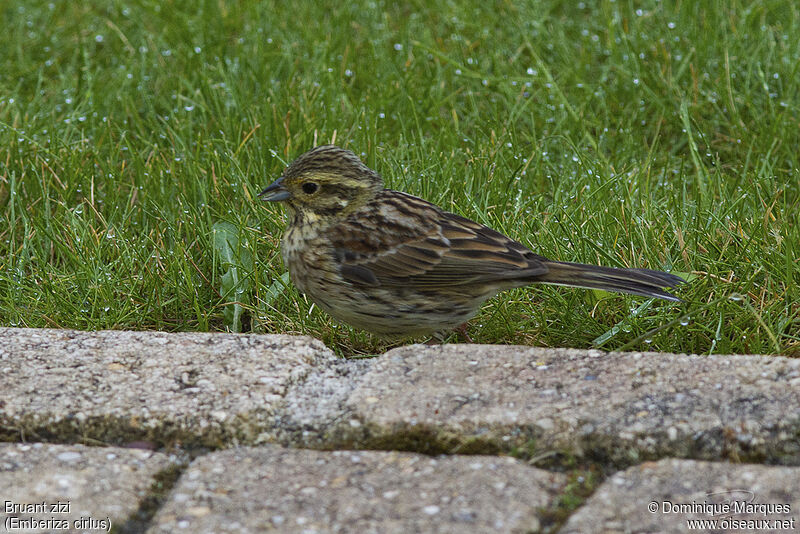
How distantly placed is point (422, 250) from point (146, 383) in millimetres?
1413

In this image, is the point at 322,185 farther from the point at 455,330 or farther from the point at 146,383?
the point at 146,383

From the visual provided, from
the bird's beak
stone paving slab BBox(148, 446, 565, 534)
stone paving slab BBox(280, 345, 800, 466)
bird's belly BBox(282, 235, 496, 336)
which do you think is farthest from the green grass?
stone paving slab BBox(148, 446, 565, 534)

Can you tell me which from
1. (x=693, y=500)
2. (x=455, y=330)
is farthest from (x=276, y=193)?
(x=693, y=500)

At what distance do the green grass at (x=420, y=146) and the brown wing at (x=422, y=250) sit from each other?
10.4 inches

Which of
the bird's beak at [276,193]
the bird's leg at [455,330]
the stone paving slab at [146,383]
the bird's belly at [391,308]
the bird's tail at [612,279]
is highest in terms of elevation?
the bird's beak at [276,193]

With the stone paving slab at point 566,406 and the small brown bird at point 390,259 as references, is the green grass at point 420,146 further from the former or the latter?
the stone paving slab at point 566,406

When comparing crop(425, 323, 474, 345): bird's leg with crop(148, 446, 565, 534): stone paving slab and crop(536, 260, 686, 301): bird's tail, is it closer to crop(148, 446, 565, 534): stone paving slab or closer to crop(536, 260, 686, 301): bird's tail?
crop(536, 260, 686, 301): bird's tail

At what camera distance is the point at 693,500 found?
2.38 metres

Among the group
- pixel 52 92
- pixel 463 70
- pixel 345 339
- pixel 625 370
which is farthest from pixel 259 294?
pixel 52 92

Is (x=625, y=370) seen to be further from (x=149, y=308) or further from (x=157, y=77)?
(x=157, y=77)

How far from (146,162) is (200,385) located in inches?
105

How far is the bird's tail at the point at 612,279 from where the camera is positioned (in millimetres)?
3713

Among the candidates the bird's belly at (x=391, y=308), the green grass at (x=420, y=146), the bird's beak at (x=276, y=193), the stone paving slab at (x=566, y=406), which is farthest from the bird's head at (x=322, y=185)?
the stone paving slab at (x=566, y=406)

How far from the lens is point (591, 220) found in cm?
447
